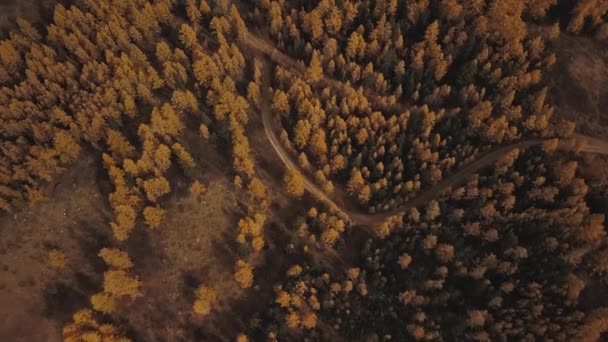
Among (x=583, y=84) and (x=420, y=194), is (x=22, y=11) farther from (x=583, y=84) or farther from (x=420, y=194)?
(x=583, y=84)

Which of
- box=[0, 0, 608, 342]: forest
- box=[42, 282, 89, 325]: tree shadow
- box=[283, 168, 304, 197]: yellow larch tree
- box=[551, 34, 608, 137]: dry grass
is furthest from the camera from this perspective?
box=[551, 34, 608, 137]: dry grass

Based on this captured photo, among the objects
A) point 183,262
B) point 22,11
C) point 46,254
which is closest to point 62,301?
point 46,254

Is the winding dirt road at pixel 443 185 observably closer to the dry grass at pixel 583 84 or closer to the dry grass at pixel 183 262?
the dry grass at pixel 583 84

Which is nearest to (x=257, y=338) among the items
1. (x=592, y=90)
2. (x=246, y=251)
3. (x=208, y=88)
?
(x=246, y=251)

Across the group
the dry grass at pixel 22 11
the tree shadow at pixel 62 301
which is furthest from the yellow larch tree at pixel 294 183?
the dry grass at pixel 22 11

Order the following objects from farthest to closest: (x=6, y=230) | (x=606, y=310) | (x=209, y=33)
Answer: (x=209, y=33)
(x=6, y=230)
(x=606, y=310)

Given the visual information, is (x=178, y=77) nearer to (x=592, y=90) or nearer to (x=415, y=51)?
(x=415, y=51)

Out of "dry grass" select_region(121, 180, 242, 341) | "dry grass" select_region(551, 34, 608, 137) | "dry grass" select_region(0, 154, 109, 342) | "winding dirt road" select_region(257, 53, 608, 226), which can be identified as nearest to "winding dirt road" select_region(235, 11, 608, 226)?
"winding dirt road" select_region(257, 53, 608, 226)

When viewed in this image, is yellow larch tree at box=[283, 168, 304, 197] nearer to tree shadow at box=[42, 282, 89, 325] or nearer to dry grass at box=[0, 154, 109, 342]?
dry grass at box=[0, 154, 109, 342]
